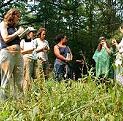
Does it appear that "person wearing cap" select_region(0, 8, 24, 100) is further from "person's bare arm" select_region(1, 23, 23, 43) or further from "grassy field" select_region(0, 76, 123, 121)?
"grassy field" select_region(0, 76, 123, 121)

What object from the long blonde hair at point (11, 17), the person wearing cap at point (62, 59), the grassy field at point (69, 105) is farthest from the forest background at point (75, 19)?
the grassy field at point (69, 105)

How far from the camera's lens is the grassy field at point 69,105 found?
289cm

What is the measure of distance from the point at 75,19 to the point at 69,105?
85.6 ft

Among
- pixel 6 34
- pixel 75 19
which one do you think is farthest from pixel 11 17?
pixel 75 19

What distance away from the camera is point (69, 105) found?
3.64 meters

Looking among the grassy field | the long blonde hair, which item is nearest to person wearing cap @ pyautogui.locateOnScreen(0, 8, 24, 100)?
the long blonde hair

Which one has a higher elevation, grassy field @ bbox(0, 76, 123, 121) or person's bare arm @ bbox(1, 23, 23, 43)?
person's bare arm @ bbox(1, 23, 23, 43)

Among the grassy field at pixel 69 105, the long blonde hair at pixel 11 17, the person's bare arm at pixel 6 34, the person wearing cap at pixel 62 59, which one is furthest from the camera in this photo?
the person wearing cap at pixel 62 59

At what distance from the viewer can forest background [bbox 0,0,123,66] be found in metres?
27.3

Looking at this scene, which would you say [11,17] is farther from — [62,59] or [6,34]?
[62,59]

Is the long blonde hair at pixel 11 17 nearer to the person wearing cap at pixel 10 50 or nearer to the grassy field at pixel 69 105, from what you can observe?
the person wearing cap at pixel 10 50

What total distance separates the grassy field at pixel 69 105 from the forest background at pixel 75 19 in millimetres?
20918

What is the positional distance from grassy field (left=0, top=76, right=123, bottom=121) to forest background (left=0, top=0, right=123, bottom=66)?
68.6 ft

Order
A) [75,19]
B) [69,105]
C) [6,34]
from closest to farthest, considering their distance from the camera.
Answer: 1. [69,105]
2. [6,34]
3. [75,19]
